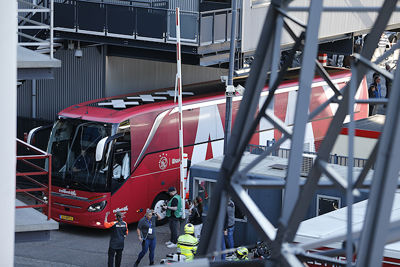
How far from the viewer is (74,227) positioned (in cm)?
2023

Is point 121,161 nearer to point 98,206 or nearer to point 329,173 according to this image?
point 98,206

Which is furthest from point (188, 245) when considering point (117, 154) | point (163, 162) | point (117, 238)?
point (163, 162)

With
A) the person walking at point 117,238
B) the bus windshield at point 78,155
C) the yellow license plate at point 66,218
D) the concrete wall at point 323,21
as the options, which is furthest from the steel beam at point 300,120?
the concrete wall at point 323,21

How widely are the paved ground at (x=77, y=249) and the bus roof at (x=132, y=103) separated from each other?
9.64 ft

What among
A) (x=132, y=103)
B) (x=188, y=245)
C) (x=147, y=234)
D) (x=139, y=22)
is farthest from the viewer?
(x=139, y=22)

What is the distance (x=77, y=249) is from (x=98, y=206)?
4.03ft

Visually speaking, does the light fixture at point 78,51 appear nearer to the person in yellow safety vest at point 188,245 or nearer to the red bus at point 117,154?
the red bus at point 117,154

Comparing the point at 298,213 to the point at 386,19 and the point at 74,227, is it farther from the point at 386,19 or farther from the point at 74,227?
the point at 74,227

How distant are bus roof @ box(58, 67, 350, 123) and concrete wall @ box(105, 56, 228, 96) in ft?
9.69

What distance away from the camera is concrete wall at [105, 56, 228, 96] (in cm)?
2570

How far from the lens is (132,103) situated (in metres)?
20.6

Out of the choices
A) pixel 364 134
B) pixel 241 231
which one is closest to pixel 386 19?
pixel 241 231

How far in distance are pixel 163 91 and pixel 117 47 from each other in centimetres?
298

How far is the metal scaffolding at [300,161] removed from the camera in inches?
171
